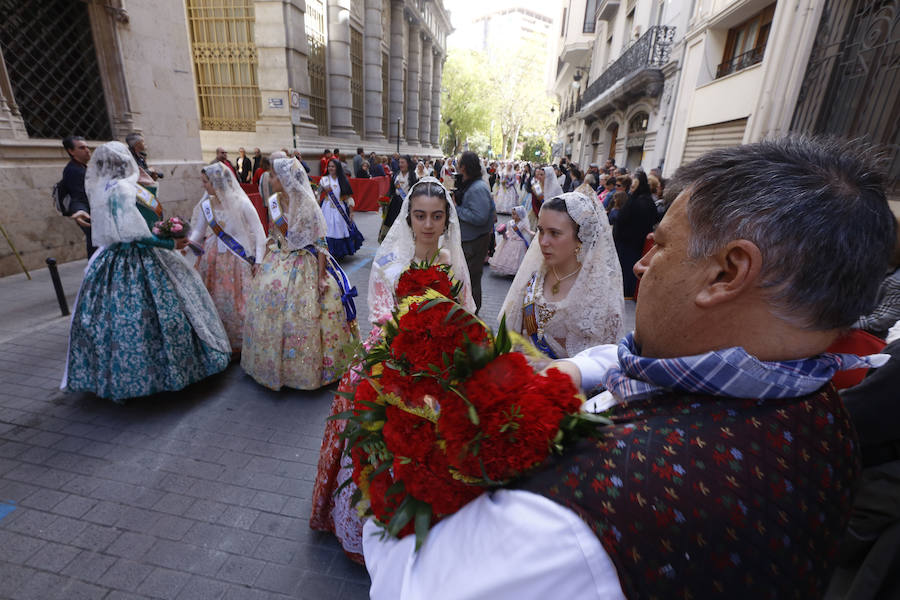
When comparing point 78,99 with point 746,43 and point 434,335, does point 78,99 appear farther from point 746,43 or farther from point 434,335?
point 746,43

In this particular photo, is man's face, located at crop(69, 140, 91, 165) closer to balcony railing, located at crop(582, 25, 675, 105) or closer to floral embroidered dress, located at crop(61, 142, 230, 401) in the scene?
floral embroidered dress, located at crop(61, 142, 230, 401)

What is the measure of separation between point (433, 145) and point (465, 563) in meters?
35.5

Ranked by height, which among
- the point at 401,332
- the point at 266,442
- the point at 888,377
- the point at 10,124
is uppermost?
the point at 10,124

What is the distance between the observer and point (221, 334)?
4012mm

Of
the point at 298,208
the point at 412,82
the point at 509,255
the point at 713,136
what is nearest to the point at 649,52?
the point at 713,136

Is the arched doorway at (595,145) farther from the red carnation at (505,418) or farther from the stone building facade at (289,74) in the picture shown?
the red carnation at (505,418)

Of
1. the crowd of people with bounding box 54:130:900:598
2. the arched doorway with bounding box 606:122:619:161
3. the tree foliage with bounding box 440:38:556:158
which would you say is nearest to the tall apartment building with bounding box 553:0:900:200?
the crowd of people with bounding box 54:130:900:598

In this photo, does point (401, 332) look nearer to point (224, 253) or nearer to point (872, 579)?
point (872, 579)

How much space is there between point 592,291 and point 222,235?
397cm

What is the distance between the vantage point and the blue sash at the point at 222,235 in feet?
14.6

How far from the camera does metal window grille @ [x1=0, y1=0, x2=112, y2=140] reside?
642 centimetres

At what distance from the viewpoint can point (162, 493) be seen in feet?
8.95

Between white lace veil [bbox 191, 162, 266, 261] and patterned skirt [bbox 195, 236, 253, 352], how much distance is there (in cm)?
20

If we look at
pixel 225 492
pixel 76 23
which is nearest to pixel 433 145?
pixel 76 23
